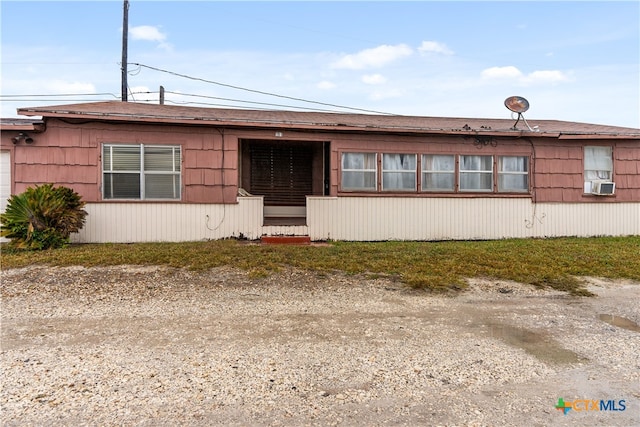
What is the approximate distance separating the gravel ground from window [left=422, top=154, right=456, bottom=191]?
18.8ft

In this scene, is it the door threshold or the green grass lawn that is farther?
the door threshold

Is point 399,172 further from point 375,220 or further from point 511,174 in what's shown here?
point 511,174

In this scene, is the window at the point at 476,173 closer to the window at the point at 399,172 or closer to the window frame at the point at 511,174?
the window frame at the point at 511,174

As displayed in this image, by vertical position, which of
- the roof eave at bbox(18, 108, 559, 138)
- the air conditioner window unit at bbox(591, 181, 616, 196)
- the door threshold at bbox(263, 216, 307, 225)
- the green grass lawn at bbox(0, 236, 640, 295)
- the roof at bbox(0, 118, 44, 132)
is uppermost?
the roof eave at bbox(18, 108, 559, 138)

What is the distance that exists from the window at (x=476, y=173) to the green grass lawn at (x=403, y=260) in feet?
8.23

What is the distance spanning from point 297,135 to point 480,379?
8132 millimetres

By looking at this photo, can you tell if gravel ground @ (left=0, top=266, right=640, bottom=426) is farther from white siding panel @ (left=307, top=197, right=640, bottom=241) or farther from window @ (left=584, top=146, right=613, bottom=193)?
window @ (left=584, top=146, right=613, bottom=193)

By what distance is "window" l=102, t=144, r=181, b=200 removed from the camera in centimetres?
932

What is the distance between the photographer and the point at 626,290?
5.46 meters

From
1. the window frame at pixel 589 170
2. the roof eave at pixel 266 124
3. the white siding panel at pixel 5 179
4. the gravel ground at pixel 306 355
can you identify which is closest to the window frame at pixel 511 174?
the roof eave at pixel 266 124

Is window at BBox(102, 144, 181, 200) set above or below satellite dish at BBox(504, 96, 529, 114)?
below

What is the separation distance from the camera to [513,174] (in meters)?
11.0

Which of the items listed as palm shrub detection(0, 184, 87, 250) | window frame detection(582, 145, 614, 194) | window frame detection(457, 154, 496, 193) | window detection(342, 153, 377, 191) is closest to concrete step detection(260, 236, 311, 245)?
window detection(342, 153, 377, 191)

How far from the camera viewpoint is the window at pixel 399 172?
34.6 feet
